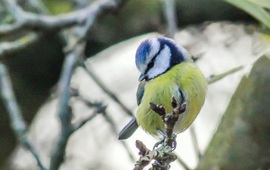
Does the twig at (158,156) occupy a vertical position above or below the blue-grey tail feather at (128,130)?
above

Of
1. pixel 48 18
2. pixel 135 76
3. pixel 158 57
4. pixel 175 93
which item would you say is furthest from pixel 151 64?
pixel 135 76

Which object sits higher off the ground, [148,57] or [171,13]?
[148,57]

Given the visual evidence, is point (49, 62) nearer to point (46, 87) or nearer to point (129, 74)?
point (46, 87)

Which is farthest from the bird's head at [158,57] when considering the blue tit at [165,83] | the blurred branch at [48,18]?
the blurred branch at [48,18]

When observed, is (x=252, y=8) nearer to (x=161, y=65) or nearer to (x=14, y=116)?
(x=161, y=65)

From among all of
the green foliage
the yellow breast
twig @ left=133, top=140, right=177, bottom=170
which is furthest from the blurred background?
twig @ left=133, top=140, right=177, bottom=170

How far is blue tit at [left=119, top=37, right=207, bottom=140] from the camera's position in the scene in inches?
66.2

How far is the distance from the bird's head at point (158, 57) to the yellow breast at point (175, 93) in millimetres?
24

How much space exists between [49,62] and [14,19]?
2.21ft

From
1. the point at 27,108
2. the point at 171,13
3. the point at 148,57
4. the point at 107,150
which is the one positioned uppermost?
the point at 148,57

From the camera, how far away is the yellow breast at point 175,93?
1.67 m

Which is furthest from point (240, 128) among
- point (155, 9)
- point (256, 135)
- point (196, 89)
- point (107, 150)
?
point (107, 150)

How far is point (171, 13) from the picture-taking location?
7.92ft

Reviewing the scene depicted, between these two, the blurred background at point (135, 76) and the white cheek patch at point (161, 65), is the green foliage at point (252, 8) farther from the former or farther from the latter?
the white cheek patch at point (161, 65)
